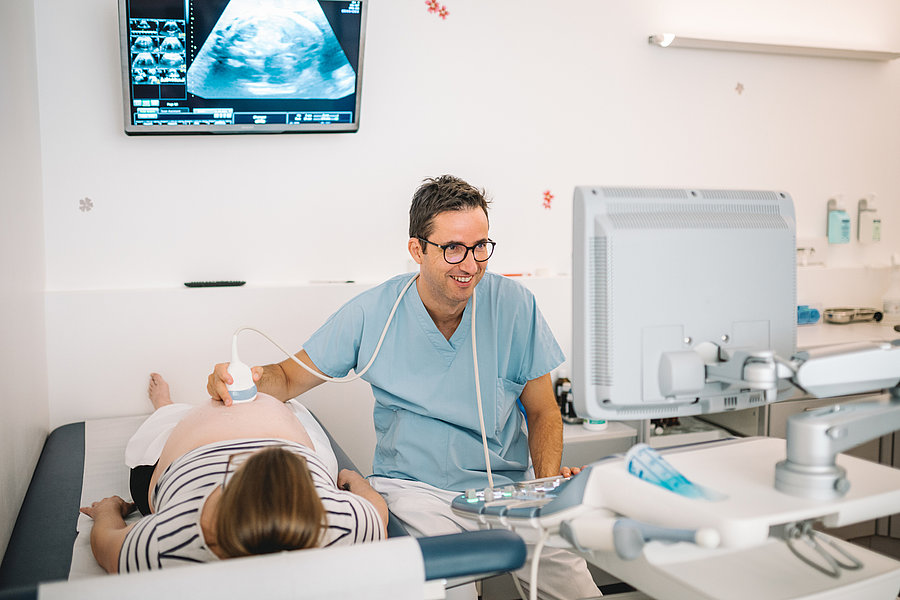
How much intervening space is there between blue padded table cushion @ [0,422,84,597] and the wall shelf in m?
2.51

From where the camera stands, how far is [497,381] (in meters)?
1.84

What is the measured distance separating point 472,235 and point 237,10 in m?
1.21

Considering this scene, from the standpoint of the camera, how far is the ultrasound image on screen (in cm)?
235

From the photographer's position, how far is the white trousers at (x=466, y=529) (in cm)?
160

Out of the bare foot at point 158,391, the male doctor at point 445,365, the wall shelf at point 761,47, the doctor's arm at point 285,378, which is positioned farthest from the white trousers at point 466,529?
the wall shelf at point 761,47

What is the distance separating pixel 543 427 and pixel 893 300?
7.36 ft

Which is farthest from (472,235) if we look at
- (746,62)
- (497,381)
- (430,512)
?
(746,62)

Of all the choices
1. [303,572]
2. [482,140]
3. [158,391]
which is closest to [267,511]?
[303,572]

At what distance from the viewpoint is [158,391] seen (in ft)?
7.75

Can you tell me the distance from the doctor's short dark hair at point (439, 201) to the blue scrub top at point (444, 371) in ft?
0.58

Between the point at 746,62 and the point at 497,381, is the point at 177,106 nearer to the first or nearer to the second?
the point at 497,381

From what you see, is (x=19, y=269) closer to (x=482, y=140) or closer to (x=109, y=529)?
(x=109, y=529)

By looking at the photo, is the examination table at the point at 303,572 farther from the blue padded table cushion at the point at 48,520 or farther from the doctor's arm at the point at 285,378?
the doctor's arm at the point at 285,378

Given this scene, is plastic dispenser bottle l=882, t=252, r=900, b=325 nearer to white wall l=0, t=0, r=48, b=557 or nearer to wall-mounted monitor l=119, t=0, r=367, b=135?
wall-mounted monitor l=119, t=0, r=367, b=135
